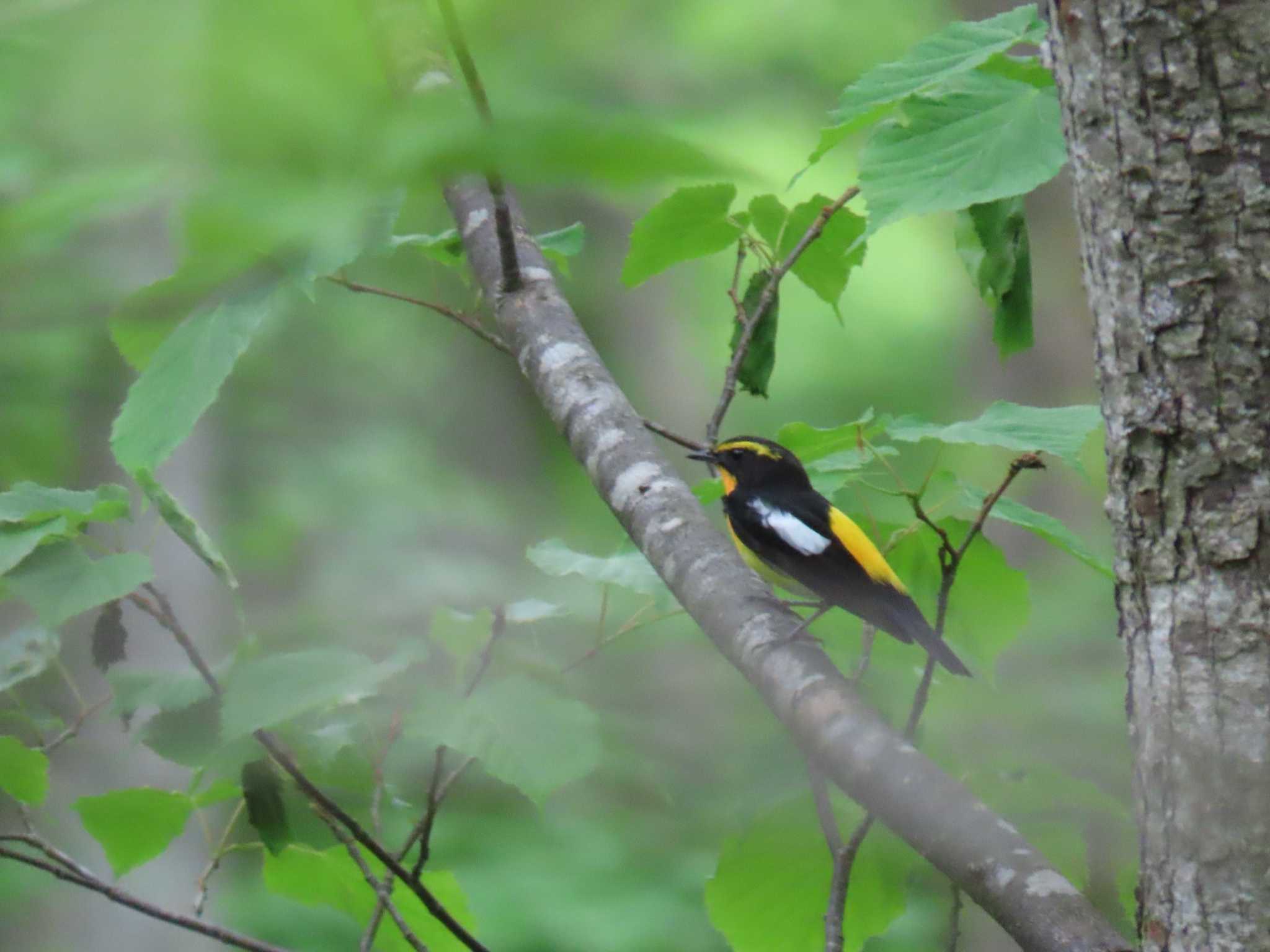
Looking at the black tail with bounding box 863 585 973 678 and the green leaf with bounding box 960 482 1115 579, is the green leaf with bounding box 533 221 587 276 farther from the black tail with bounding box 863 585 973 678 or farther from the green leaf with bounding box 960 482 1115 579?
the green leaf with bounding box 960 482 1115 579

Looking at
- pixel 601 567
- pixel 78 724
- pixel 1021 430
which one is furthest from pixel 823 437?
pixel 78 724

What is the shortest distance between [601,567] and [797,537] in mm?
1327

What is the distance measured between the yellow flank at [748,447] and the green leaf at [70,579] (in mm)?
2014

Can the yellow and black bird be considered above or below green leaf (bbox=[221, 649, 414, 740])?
below

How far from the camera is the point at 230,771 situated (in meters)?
1.61

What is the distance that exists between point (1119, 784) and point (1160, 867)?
1.04 feet

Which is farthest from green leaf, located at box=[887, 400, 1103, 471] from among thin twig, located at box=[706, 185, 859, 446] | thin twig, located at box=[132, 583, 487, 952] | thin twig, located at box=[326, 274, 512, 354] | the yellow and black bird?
thin twig, located at box=[132, 583, 487, 952]

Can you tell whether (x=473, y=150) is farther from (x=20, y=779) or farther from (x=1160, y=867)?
(x=20, y=779)

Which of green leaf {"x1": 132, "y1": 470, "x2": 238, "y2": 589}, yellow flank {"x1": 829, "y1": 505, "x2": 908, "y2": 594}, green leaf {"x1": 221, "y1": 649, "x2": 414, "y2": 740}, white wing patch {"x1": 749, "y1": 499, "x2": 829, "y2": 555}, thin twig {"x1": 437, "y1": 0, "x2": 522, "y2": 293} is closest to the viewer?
thin twig {"x1": 437, "y1": 0, "x2": 522, "y2": 293}

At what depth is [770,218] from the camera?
2.21 meters

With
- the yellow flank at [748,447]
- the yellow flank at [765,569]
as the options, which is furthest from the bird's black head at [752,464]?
the yellow flank at [765,569]

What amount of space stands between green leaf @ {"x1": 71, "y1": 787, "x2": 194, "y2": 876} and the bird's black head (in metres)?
1.82

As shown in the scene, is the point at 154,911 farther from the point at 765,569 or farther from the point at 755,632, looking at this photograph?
the point at 765,569

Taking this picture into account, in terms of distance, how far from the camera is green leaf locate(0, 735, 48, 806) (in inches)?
64.0
